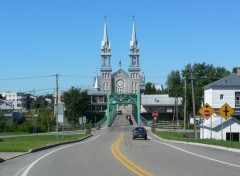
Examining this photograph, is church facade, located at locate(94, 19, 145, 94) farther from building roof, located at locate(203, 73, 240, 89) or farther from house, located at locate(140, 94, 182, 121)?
building roof, located at locate(203, 73, 240, 89)

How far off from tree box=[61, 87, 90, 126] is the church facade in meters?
44.3

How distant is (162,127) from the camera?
98.1m

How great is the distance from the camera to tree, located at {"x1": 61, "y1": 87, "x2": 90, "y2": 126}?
13862 cm

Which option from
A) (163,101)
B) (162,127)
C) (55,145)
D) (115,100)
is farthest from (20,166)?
(163,101)

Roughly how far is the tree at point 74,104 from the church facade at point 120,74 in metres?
44.3

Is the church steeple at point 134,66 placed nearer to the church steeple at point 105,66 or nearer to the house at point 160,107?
the church steeple at point 105,66

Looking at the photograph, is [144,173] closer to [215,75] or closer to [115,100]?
[115,100]

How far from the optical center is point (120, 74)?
195000 mm

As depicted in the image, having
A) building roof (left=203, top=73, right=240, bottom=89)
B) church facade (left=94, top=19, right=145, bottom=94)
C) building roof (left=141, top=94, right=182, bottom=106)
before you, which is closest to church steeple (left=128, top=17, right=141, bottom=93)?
church facade (left=94, top=19, right=145, bottom=94)

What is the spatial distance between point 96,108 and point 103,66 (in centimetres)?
2045

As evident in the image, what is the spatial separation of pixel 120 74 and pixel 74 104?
58213 mm

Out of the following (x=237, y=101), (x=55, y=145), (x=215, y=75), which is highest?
Result: (x=215, y=75)

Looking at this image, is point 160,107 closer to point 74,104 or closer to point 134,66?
point 74,104

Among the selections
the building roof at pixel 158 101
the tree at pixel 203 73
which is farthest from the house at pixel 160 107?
the tree at pixel 203 73
